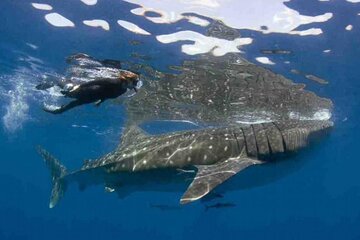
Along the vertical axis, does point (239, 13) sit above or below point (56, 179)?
above

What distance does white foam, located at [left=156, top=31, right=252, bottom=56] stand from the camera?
1298cm

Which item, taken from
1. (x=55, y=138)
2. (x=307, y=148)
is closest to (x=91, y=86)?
(x=307, y=148)

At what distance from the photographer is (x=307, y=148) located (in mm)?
9438

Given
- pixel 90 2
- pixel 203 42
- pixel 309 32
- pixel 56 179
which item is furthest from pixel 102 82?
pixel 56 179

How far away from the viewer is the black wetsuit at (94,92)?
6.65 meters

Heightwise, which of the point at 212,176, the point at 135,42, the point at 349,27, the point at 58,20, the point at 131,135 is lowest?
the point at 131,135

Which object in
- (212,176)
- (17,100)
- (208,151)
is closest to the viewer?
(212,176)

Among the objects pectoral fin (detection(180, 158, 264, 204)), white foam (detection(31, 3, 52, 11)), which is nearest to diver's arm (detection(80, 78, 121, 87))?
pectoral fin (detection(180, 158, 264, 204))

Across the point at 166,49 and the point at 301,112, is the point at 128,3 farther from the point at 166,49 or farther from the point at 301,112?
the point at 301,112

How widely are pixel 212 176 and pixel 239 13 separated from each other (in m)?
5.54

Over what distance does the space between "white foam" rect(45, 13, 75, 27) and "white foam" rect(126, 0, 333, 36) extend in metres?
2.69

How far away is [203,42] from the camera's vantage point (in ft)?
43.8

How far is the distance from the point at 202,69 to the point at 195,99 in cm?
459

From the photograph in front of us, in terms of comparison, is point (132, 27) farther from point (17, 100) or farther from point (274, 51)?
point (17, 100)
